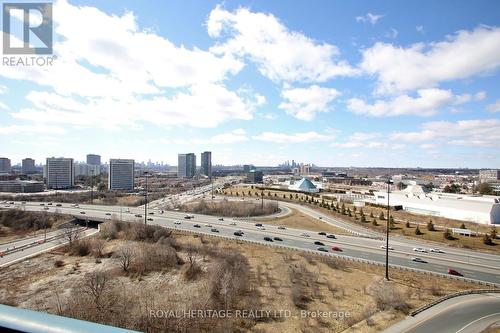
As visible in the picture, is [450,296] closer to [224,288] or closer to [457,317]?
[457,317]

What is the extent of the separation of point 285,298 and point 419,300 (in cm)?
1015

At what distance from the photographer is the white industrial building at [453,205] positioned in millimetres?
52362

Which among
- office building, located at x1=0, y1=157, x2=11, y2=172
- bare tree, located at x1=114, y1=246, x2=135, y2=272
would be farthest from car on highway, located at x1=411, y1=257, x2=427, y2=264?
office building, located at x1=0, y1=157, x2=11, y2=172

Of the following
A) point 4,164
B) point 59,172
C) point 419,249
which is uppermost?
point 4,164

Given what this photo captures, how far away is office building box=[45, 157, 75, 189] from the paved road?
132832 millimetres

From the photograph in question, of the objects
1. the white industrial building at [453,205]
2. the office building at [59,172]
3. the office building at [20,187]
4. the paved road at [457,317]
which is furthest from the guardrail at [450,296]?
the office building at [59,172]

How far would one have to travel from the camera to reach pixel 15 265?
36688 mm

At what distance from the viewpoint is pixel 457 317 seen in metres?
21.1

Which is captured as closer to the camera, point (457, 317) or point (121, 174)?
point (457, 317)

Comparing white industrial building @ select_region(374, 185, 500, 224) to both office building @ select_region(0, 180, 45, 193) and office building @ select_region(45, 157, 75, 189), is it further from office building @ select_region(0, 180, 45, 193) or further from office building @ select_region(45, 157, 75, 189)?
office building @ select_region(45, 157, 75, 189)

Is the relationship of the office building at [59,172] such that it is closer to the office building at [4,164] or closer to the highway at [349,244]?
the highway at [349,244]

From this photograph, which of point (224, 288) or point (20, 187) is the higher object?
point (20, 187)

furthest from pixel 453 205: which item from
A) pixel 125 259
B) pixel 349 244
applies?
pixel 125 259

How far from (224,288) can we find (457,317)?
55.1ft
